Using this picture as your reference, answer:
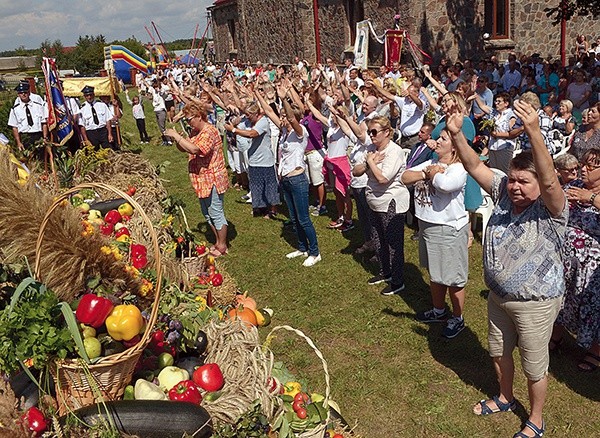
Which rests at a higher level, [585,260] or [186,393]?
[186,393]

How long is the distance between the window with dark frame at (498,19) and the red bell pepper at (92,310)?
18414 millimetres

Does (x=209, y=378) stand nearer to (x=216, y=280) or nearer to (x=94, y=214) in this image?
(x=216, y=280)

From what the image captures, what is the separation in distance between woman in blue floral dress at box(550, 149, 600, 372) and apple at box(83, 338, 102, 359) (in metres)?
3.52

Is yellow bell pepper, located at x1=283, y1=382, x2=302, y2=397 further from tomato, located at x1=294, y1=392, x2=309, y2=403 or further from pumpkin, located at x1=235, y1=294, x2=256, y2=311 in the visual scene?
pumpkin, located at x1=235, y1=294, x2=256, y2=311

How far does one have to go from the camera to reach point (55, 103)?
11.8 m

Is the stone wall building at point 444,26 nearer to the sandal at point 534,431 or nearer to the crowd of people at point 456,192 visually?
the crowd of people at point 456,192

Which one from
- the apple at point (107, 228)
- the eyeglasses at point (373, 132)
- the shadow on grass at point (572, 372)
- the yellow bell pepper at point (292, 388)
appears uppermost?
the eyeglasses at point (373, 132)

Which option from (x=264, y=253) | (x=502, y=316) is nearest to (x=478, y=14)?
(x=264, y=253)

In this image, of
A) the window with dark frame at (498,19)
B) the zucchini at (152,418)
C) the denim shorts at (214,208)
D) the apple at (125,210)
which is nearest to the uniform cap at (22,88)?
the denim shorts at (214,208)

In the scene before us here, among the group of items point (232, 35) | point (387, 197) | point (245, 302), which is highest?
point (232, 35)

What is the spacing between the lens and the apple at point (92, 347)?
277cm

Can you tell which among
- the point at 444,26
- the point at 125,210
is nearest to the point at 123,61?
the point at 444,26

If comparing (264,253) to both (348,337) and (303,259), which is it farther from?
(348,337)

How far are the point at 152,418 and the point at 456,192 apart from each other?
Answer: 10.6 feet
